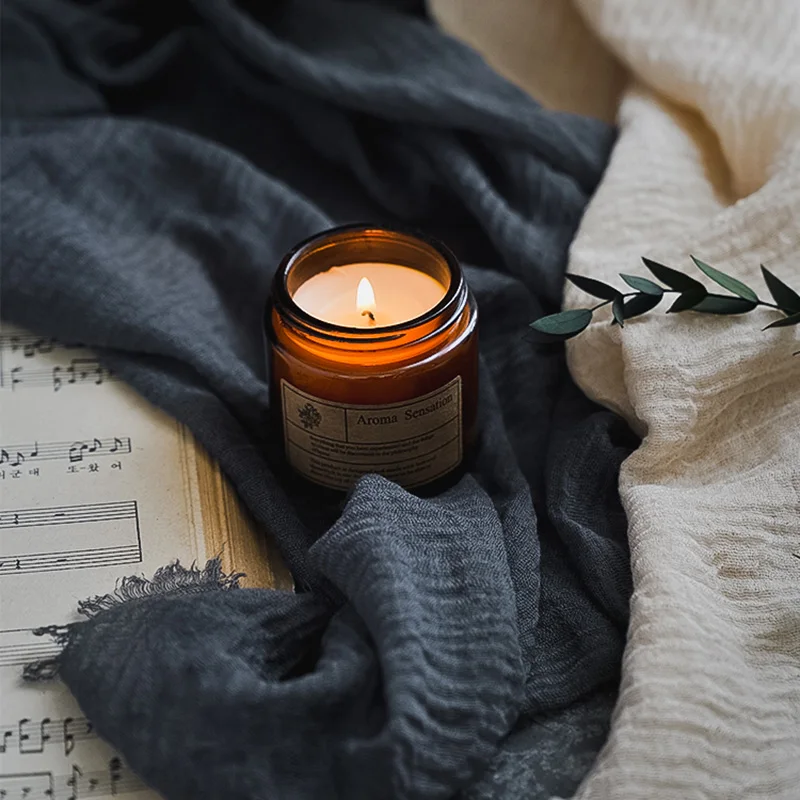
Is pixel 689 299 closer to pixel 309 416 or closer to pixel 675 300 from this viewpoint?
pixel 675 300

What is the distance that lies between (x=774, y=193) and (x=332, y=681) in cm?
44

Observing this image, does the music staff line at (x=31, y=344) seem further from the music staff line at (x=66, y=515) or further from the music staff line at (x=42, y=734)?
the music staff line at (x=42, y=734)

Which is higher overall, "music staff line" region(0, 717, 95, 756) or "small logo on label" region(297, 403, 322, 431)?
"small logo on label" region(297, 403, 322, 431)

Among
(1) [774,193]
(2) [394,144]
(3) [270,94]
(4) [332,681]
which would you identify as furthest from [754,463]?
(3) [270,94]

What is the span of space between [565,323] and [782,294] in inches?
5.2

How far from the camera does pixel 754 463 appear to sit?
75 cm

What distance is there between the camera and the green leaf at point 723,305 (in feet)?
2.53

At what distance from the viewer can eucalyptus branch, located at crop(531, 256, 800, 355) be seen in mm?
766

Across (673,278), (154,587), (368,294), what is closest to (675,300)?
(673,278)

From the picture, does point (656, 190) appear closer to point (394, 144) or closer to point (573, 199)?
point (573, 199)

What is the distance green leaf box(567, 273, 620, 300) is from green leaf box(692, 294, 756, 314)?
0.17 feet

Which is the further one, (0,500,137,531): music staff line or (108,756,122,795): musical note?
(0,500,137,531): music staff line

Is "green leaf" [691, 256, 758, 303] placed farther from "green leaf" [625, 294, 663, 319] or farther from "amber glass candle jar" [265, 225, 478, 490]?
"amber glass candle jar" [265, 225, 478, 490]

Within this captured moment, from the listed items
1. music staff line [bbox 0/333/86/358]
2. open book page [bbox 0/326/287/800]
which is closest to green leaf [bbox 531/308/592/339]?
open book page [bbox 0/326/287/800]
